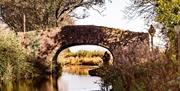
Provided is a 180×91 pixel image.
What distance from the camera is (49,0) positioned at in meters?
42.7

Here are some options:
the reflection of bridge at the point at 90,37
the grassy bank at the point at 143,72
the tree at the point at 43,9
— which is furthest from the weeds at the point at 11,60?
the grassy bank at the point at 143,72

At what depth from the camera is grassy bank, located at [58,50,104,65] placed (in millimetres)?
48281

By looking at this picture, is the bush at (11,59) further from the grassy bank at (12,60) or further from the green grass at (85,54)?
the green grass at (85,54)

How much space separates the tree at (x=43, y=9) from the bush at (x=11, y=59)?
10.9 meters

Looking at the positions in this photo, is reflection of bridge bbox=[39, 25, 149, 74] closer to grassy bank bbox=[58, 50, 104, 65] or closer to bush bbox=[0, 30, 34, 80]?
bush bbox=[0, 30, 34, 80]

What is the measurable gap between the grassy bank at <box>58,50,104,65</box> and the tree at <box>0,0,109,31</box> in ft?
16.4

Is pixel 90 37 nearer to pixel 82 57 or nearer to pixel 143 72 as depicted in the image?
pixel 82 57

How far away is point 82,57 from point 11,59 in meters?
20.0

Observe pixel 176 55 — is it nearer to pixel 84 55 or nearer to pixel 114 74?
pixel 114 74

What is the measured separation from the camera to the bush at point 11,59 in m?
30.2

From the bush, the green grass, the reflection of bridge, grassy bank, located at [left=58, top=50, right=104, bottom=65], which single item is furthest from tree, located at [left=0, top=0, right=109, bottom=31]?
the bush

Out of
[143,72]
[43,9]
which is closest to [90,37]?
[43,9]

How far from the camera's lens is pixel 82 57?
5056 cm

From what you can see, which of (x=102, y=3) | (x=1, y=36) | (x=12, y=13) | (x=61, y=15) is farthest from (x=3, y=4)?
(x=1, y=36)
